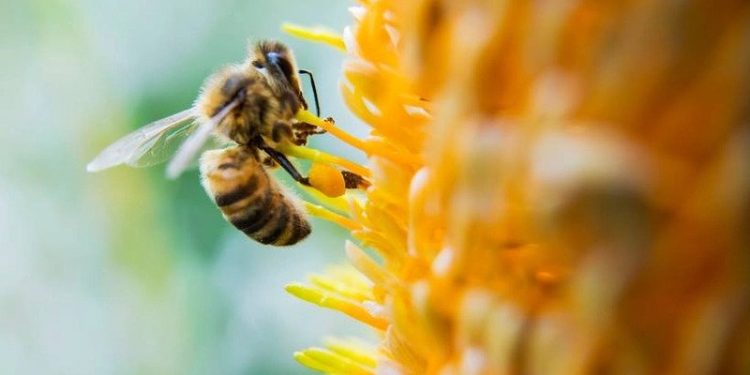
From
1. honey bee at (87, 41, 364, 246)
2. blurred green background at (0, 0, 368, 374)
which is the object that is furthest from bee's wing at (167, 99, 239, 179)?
blurred green background at (0, 0, 368, 374)

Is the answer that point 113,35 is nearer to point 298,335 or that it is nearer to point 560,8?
point 298,335

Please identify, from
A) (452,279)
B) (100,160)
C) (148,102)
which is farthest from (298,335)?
(452,279)

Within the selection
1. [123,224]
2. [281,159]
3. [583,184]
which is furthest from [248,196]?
[123,224]

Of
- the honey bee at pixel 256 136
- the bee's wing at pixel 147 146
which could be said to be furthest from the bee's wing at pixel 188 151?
the bee's wing at pixel 147 146

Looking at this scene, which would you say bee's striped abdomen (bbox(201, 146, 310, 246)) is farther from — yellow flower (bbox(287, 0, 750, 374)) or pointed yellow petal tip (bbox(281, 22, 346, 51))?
yellow flower (bbox(287, 0, 750, 374))

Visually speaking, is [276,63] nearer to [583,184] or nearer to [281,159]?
[281,159]

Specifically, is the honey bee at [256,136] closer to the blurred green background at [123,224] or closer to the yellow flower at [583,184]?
the yellow flower at [583,184]
